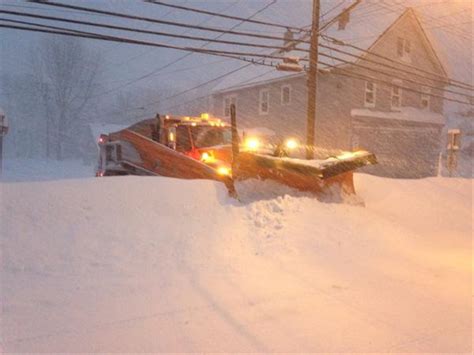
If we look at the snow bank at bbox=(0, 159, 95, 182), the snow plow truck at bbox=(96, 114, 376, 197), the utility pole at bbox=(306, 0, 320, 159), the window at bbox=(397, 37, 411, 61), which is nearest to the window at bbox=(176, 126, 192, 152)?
the snow plow truck at bbox=(96, 114, 376, 197)

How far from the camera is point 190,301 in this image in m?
4.46

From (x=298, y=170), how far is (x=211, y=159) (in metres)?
2.44

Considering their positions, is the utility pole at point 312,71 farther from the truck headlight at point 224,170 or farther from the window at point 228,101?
the window at point 228,101

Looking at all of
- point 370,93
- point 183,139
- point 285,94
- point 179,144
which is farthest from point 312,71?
point 285,94

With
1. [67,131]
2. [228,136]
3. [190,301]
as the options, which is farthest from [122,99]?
[190,301]

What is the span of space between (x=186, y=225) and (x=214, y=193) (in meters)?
1.17

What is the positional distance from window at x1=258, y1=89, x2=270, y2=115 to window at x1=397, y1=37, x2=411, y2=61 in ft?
30.8

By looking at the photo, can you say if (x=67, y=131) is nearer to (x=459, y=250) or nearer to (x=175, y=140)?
(x=175, y=140)

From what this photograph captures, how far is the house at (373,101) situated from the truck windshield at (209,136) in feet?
48.8

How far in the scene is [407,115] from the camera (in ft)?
88.9

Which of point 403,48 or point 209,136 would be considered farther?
point 403,48

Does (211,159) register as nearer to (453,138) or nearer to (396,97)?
(453,138)

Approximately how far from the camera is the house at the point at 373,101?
81.5 ft

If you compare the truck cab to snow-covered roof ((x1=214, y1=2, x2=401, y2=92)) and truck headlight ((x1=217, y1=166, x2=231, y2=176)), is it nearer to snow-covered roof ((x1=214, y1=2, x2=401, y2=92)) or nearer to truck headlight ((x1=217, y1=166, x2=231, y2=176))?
truck headlight ((x1=217, y1=166, x2=231, y2=176))
